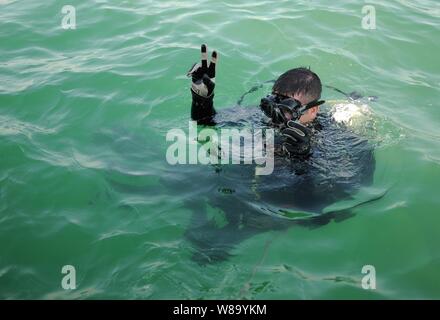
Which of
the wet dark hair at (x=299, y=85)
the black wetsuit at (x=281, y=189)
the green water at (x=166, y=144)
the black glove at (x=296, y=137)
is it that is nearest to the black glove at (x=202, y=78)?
the black wetsuit at (x=281, y=189)

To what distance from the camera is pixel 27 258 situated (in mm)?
3859

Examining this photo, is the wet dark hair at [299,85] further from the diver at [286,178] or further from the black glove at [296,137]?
the black glove at [296,137]

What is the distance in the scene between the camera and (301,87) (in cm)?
429

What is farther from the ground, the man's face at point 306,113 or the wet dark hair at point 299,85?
the wet dark hair at point 299,85

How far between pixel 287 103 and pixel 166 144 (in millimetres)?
1795

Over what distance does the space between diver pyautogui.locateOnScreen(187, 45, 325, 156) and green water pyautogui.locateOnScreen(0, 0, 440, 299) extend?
769mm

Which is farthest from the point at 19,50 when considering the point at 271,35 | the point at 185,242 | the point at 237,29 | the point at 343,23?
the point at 343,23

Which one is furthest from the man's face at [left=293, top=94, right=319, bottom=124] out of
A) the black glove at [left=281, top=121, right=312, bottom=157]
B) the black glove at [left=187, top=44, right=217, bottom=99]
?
the black glove at [left=187, top=44, right=217, bottom=99]

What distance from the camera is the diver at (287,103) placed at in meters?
3.97

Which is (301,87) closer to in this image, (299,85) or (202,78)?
(299,85)

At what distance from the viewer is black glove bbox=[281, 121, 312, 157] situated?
390cm

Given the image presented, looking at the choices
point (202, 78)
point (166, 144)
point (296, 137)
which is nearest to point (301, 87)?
point (296, 137)

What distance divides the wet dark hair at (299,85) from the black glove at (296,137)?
49cm

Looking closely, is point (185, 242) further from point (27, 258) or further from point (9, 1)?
point (9, 1)
